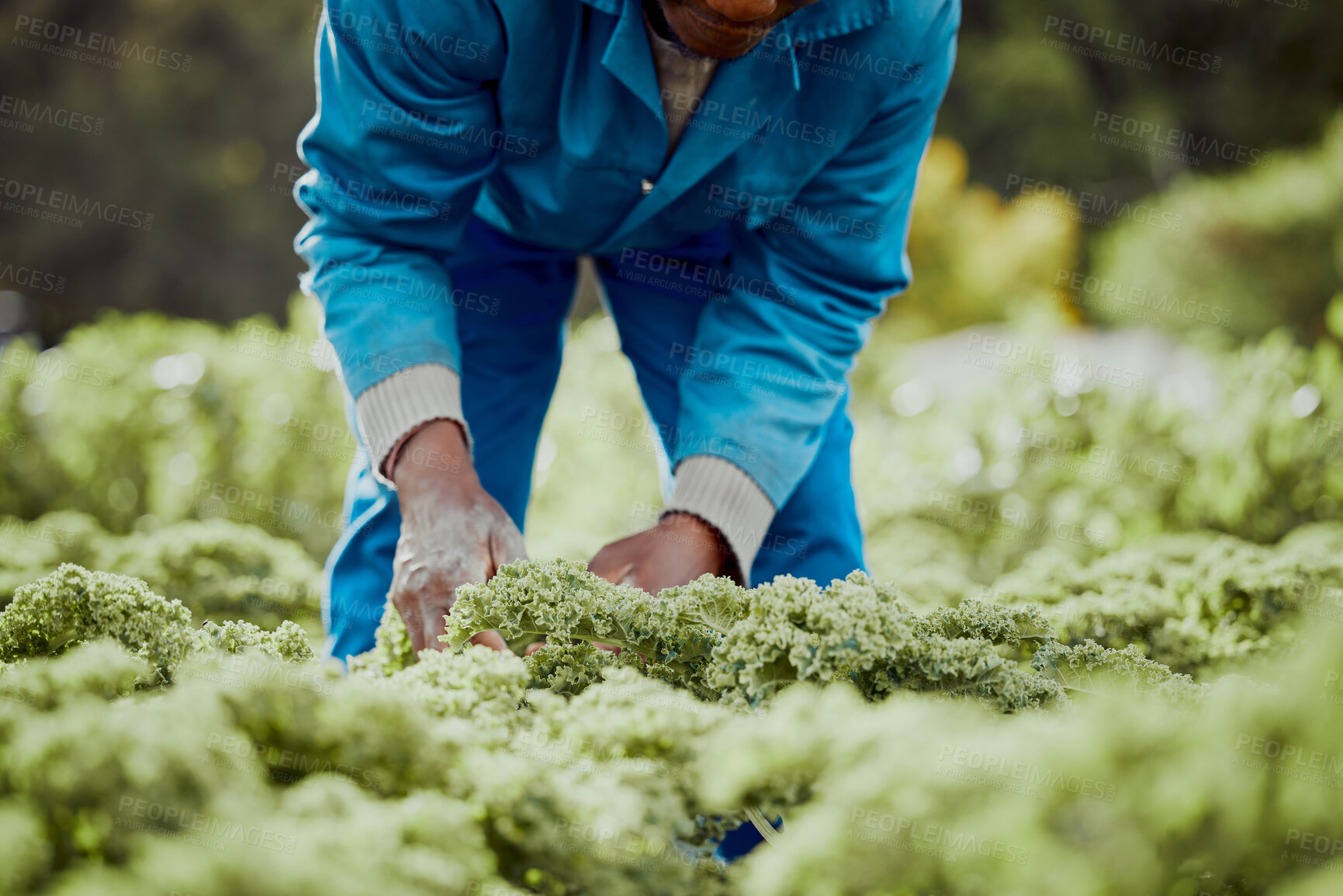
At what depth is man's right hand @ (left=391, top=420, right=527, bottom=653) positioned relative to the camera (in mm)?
1646

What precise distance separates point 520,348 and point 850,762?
157cm

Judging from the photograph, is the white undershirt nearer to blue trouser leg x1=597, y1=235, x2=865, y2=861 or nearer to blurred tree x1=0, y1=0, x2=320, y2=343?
blue trouser leg x1=597, y1=235, x2=865, y2=861

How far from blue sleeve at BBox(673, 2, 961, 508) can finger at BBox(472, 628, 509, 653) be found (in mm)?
491

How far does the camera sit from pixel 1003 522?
151 inches

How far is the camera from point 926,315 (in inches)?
487

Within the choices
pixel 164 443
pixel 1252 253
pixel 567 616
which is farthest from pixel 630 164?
pixel 1252 253

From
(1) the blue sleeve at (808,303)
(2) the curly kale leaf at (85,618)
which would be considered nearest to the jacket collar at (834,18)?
(1) the blue sleeve at (808,303)

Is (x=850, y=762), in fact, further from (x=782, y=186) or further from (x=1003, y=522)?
(x=1003, y=522)

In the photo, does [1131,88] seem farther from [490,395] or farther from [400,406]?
[400,406]

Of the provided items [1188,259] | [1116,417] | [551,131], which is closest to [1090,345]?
[1188,259]

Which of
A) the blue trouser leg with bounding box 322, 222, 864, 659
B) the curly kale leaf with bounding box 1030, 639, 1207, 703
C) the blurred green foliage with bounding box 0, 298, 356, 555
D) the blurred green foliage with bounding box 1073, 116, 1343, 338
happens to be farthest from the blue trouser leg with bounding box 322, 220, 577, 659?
the blurred green foliage with bounding box 1073, 116, 1343, 338

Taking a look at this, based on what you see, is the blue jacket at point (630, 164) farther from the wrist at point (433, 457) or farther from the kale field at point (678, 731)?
the kale field at point (678, 731)

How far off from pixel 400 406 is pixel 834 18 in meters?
0.97

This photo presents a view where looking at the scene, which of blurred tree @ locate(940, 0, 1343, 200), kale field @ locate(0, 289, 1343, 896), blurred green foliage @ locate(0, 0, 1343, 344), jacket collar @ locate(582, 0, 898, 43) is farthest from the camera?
blurred tree @ locate(940, 0, 1343, 200)
